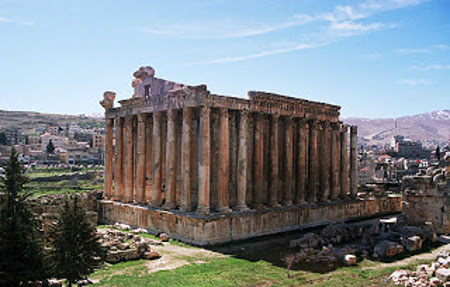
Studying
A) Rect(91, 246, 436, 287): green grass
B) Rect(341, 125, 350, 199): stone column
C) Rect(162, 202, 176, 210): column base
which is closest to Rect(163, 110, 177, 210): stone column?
Rect(162, 202, 176, 210): column base

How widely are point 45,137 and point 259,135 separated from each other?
403 feet

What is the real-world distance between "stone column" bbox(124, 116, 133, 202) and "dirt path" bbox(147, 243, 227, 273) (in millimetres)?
8765

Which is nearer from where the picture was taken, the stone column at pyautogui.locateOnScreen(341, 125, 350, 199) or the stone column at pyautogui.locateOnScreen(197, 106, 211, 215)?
the stone column at pyautogui.locateOnScreen(197, 106, 211, 215)

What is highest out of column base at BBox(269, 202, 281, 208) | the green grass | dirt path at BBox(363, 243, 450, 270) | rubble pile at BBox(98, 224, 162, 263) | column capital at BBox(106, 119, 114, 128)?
column capital at BBox(106, 119, 114, 128)

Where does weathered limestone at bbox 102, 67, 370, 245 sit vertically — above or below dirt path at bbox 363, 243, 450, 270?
above

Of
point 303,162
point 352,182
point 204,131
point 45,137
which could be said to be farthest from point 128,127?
point 45,137

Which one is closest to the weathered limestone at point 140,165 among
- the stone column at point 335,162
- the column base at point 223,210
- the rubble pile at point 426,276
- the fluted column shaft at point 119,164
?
the fluted column shaft at point 119,164

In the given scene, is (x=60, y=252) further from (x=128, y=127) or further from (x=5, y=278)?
(x=128, y=127)

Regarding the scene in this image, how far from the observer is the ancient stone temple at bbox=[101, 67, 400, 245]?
2477 centimetres

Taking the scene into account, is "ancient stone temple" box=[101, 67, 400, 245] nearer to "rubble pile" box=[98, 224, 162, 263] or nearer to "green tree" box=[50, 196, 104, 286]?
"rubble pile" box=[98, 224, 162, 263]

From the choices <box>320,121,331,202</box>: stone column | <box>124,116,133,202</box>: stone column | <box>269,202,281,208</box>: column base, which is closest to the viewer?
<box>269,202,281,208</box>: column base

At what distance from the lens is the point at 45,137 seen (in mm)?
133375

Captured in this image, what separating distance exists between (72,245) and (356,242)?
58.0 ft

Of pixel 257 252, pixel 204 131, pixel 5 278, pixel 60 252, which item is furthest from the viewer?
pixel 204 131
